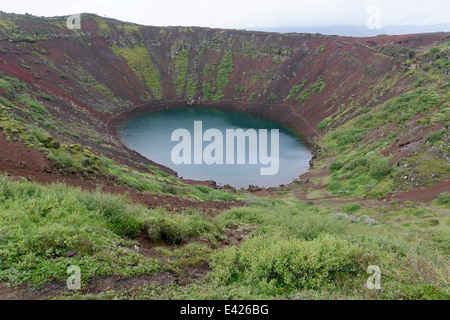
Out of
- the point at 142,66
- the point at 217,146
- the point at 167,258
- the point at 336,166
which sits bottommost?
the point at 167,258

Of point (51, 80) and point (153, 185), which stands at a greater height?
point (51, 80)

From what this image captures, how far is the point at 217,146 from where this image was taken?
1615 inches

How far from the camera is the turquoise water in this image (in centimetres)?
3325

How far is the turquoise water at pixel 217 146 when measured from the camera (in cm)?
3325

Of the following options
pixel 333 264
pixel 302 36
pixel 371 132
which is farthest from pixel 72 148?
pixel 302 36

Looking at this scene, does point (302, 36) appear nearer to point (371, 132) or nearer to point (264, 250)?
point (371, 132)

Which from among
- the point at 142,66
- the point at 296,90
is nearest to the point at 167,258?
the point at 296,90

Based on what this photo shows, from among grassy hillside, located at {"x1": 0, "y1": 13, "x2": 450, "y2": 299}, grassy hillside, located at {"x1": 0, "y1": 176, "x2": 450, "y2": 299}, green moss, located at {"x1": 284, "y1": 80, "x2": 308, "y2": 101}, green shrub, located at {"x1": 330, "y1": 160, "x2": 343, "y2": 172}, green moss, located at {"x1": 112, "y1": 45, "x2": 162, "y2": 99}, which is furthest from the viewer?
green moss, located at {"x1": 112, "y1": 45, "x2": 162, "y2": 99}

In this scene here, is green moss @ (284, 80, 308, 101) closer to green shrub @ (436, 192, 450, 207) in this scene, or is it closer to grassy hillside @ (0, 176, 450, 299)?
green shrub @ (436, 192, 450, 207)

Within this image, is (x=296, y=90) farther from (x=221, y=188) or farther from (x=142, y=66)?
(x=142, y=66)

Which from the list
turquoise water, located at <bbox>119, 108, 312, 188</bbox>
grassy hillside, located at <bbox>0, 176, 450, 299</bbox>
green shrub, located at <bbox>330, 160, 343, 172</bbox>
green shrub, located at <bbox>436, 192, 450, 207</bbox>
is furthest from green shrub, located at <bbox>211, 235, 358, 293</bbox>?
green shrub, located at <bbox>330, 160, 343, 172</bbox>

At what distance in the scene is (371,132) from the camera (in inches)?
1383

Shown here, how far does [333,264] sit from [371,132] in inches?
1328
